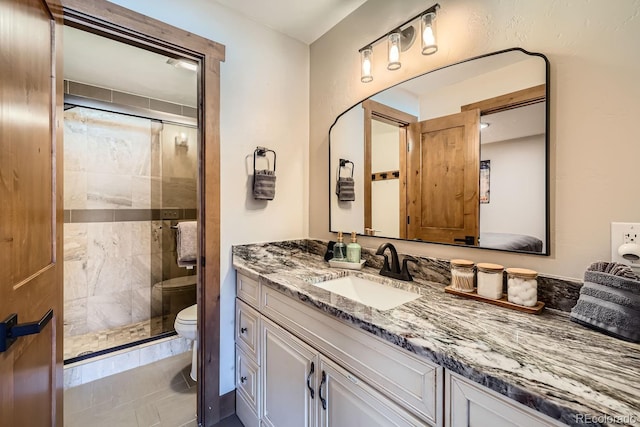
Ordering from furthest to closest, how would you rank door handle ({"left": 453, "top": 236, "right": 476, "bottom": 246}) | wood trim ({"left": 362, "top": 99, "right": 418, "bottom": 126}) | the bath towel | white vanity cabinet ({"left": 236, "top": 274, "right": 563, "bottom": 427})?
the bath towel, wood trim ({"left": 362, "top": 99, "right": 418, "bottom": 126}), door handle ({"left": 453, "top": 236, "right": 476, "bottom": 246}), white vanity cabinet ({"left": 236, "top": 274, "right": 563, "bottom": 427})

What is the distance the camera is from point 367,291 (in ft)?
4.47

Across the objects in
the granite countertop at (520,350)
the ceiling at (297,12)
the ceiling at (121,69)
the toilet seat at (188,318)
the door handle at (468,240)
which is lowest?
the toilet seat at (188,318)

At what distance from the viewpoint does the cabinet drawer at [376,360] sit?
68cm

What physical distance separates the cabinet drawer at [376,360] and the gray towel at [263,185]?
0.74 meters

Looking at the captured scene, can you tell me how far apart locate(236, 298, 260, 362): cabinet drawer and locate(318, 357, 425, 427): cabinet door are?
52 centimetres

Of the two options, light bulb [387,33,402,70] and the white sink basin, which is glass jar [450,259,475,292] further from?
light bulb [387,33,402,70]

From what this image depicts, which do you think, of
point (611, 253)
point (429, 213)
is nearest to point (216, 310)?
point (429, 213)

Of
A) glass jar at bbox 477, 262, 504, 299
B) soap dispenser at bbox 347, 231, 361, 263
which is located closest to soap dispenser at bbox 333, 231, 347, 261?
soap dispenser at bbox 347, 231, 361, 263

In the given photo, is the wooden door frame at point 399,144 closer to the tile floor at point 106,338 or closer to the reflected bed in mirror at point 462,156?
the reflected bed in mirror at point 462,156

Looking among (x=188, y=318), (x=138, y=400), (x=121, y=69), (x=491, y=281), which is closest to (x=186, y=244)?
(x=188, y=318)

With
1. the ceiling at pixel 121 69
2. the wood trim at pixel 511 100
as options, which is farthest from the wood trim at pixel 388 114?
the ceiling at pixel 121 69

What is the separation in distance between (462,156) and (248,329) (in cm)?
138

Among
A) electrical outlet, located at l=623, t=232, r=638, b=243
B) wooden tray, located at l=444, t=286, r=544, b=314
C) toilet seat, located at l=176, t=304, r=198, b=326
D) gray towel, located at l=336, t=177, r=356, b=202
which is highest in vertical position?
gray towel, located at l=336, t=177, r=356, b=202

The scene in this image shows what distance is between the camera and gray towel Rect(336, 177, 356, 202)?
1.72m
